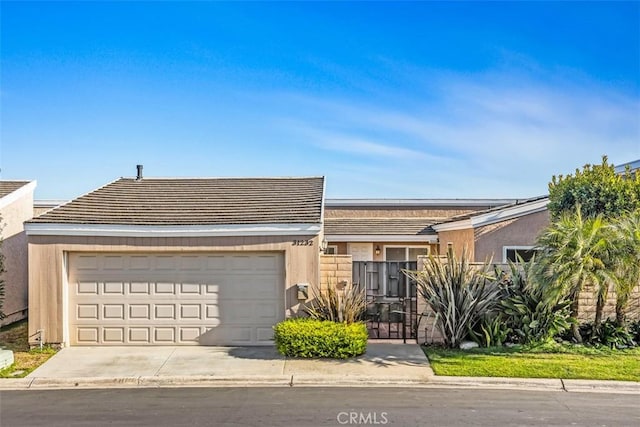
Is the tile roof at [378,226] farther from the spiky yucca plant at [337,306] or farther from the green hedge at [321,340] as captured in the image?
the green hedge at [321,340]

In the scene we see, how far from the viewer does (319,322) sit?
32.7 ft

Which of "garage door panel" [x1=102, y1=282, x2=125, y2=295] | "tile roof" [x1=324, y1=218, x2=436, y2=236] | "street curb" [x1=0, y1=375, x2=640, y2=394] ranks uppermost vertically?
"tile roof" [x1=324, y1=218, x2=436, y2=236]

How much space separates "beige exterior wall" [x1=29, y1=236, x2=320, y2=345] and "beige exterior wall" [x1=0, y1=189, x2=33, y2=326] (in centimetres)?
385

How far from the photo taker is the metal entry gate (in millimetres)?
11281

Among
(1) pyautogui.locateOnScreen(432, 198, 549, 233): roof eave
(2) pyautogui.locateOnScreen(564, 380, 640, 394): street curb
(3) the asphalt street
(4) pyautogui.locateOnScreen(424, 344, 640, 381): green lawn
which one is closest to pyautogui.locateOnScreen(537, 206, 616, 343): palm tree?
(4) pyautogui.locateOnScreen(424, 344, 640, 381): green lawn

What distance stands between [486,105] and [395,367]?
413 inches

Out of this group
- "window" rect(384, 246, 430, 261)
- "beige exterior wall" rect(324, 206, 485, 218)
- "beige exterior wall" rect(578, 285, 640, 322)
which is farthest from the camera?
"beige exterior wall" rect(324, 206, 485, 218)

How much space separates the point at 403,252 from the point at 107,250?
12.4 metres

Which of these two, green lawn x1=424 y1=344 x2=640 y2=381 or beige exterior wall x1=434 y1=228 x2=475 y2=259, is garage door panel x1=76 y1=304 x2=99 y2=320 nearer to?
green lawn x1=424 y1=344 x2=640 y2=381

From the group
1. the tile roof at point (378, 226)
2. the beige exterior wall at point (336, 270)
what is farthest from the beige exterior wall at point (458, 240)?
the beige exterior wall at point (336, 270)

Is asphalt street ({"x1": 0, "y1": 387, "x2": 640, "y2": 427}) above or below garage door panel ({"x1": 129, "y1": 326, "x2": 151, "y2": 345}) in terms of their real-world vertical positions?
below

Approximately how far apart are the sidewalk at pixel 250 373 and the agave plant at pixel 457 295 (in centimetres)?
88

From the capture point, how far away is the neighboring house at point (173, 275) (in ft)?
35.2

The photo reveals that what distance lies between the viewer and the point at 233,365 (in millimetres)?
9273
